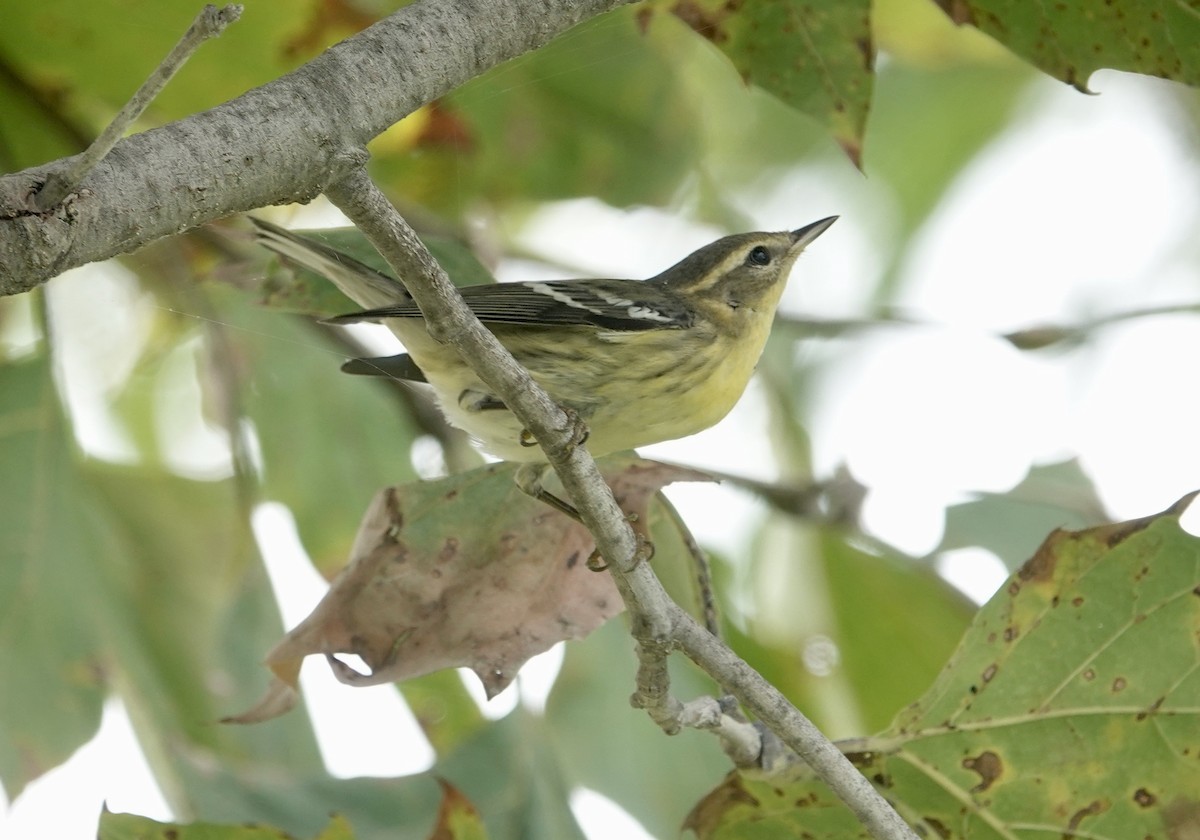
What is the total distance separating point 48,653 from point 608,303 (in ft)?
5.53

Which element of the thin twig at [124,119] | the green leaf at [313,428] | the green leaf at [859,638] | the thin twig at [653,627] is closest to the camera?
the thin twig at [124,119]

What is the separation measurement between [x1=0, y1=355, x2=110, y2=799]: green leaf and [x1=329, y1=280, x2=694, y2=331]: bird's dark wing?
47.6 inches

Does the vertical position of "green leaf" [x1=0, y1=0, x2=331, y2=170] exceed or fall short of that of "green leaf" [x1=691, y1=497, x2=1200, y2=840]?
it exceeds it

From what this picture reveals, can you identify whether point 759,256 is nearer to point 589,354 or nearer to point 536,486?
point 589,354

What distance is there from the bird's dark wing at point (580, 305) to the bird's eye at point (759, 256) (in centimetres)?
38

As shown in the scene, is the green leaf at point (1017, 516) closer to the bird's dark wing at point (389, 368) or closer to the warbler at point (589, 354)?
the warbler at point (589, 354)

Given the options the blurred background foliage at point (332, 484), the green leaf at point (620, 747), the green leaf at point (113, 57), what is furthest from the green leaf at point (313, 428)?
the green leaf at point (620, 747)

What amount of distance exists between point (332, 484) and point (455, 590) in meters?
1.16

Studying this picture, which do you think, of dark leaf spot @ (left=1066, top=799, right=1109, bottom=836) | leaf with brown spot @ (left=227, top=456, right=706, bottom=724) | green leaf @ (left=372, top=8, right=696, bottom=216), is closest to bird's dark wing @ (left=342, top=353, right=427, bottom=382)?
leaf with brown spot @ (left=227, top=456, right=706, bottom=724)

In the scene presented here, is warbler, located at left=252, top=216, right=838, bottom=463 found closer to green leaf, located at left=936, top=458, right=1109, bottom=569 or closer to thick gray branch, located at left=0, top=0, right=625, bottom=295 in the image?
green leaf, located at left=936, top=458, right=1109, bottom=569

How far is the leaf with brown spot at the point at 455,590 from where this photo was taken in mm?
2646

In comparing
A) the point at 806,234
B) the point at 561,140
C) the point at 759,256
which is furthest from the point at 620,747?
the point at 561,140

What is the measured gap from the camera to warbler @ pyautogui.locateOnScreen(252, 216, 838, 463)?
305 cm

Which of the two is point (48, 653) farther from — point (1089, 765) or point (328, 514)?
point (1089, 765)
